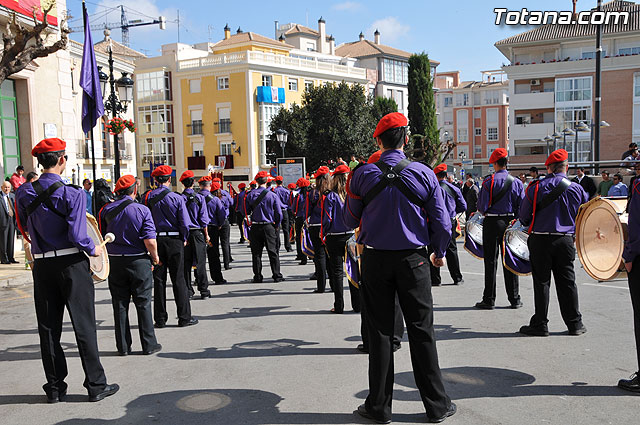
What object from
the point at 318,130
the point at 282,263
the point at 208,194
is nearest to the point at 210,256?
the point at 208,194

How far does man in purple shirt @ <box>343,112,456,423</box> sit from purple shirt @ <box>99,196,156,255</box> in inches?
118

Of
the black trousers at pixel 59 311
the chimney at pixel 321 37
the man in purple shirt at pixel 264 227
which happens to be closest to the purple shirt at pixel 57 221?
the black trousers at pixel 59 311

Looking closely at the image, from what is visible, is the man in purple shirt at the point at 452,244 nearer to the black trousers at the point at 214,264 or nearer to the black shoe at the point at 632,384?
the black trousers at the point at 214,264

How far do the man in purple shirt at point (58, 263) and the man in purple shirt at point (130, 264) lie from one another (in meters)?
1.29

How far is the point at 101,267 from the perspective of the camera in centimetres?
617

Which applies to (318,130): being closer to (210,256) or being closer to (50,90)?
(50,90)

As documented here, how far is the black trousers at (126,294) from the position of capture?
645 cm

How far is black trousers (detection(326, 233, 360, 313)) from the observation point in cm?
808

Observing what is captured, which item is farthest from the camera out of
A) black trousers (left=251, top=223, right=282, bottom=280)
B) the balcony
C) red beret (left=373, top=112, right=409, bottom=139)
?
the balcony

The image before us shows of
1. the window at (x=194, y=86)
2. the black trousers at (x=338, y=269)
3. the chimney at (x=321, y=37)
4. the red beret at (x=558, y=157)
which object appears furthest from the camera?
the chimney at (x=321, y=37)

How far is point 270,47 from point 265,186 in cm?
4898

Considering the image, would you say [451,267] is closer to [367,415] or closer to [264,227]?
[264,227]

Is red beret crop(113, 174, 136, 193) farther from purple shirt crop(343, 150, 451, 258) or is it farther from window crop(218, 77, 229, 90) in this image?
window crop(218, 77, 229, 90)

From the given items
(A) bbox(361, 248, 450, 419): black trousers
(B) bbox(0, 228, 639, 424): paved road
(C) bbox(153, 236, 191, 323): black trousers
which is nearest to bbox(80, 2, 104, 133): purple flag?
(B) bbox(0, 228, 639, 424): paved road
